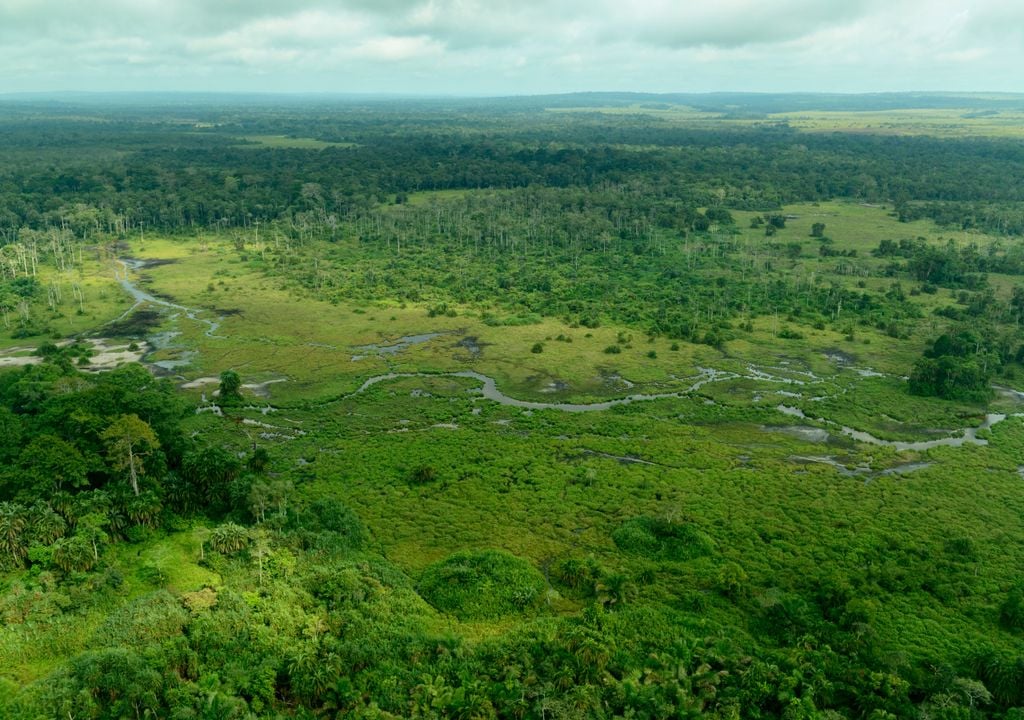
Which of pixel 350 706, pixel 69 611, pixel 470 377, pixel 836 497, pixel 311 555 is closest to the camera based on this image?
pixel 350 706

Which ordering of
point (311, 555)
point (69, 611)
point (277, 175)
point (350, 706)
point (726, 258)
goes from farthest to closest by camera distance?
point (277, 175) → point (726, 258) → point (311, 555) → point (69, 611) → point (350, 706)

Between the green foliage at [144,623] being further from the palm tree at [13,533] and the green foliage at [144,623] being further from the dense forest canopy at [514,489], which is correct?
the palm tree at [13,533]

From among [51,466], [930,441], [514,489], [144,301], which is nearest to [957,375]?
[930,441]

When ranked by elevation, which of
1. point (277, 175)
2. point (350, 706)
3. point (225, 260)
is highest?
point (277, 175)

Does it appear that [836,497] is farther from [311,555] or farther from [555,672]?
[311,555]

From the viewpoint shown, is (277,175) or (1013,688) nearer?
(1013,688)

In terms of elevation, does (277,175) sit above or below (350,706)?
above

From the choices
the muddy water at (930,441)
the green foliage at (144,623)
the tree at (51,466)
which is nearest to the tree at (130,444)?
the tree at (51,466)

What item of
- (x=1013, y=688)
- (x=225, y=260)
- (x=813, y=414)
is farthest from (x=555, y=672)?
(x=225, y=260)
